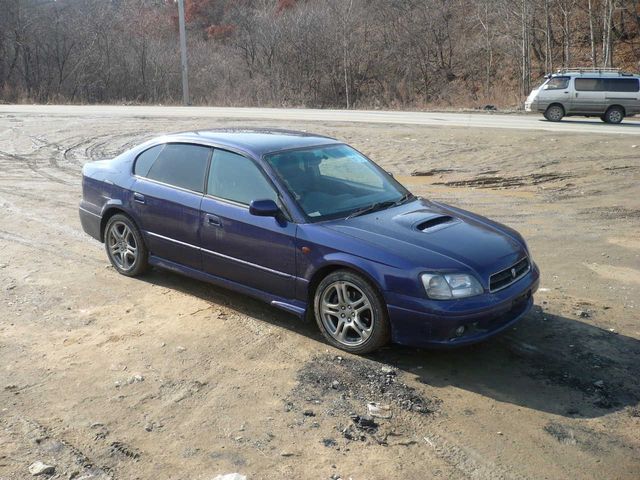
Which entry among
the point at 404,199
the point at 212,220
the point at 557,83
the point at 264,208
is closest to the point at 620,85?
the point at 557,83

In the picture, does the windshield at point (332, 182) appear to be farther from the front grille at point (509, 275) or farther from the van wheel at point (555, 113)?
the van wheel at point (555, 113)

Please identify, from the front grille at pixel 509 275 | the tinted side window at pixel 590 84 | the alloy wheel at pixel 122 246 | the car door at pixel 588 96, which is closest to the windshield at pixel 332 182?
the front grille at pixel 509 275

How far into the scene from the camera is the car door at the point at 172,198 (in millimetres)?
6121

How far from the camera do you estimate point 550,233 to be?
8992 millimetres

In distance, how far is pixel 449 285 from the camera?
4.75 metres

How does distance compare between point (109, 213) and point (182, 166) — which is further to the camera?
point (109, 213)

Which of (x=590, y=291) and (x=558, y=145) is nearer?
(x=590, y=291)

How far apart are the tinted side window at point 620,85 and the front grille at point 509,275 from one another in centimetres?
2132

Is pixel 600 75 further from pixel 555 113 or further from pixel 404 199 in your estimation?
pixel 404 199

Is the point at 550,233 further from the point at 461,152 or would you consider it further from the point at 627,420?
the point at 461,152

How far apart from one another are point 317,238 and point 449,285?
1.08m

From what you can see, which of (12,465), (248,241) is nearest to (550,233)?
(248,241)

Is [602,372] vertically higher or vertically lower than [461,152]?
lower

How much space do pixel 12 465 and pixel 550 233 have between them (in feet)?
23.7
